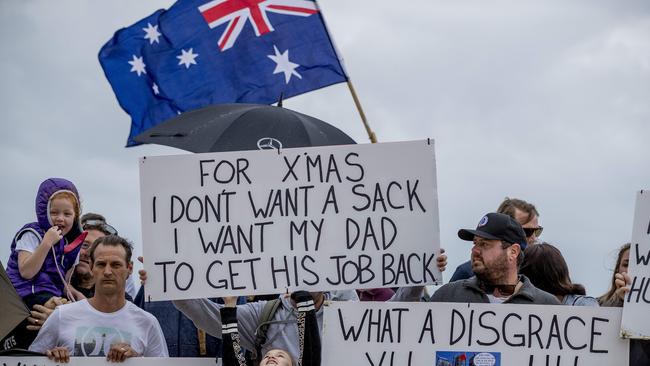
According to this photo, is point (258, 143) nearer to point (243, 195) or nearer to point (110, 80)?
point (243, 195)

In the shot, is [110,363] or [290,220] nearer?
[110,363]

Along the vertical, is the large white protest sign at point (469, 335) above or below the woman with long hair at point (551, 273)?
below

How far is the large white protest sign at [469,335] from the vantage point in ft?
22.9

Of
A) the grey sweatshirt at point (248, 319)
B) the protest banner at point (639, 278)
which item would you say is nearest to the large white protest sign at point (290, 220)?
the grey sweatshirt at point (248, 319)

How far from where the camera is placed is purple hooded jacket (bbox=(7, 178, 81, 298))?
309 inches

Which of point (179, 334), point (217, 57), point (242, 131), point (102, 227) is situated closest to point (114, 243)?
point (179, 334)

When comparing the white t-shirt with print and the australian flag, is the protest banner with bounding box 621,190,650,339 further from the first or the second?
the australian flag

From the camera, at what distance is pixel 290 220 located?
24.1 feet

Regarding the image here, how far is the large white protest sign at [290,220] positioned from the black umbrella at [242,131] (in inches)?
62.4

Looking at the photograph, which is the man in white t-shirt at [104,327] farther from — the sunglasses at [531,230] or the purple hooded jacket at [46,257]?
the sunglasses at [531,230]

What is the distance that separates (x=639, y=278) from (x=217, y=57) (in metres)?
6.14

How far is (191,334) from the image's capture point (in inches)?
321

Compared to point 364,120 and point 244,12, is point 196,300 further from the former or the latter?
point 244,12

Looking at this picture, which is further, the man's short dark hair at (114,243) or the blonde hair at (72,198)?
the blonde hair at (72,198)
